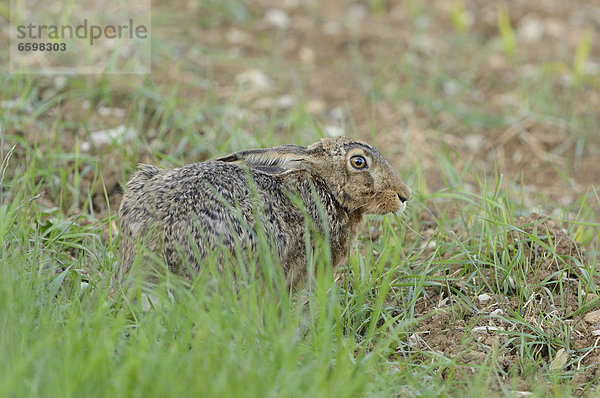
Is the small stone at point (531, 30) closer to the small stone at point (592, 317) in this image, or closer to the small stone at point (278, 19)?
the small stone at point (278, 19)

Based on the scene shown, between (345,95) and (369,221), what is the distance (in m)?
3.39

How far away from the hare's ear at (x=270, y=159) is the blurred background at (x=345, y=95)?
3.74ft

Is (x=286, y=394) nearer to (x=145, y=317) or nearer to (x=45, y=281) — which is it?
(x=145, y=317)

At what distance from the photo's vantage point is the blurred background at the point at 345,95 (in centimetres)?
631

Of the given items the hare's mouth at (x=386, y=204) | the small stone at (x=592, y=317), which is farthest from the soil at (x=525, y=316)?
the hare's mouth at (x=386, y=204)

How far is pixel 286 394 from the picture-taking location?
3059 millimetres

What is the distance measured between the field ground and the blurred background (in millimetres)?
28

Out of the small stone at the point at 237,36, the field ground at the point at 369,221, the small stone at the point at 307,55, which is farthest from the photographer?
the small stone at the point at 237,36

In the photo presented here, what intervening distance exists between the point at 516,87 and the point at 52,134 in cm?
512

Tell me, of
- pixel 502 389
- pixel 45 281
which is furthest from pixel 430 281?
pixel 45 281

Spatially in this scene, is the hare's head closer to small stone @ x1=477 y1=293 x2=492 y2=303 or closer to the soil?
the soil

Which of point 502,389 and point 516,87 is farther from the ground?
point 516,87

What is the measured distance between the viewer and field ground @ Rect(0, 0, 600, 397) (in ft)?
11.1

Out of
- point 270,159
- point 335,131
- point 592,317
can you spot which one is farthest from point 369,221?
point 335,131
